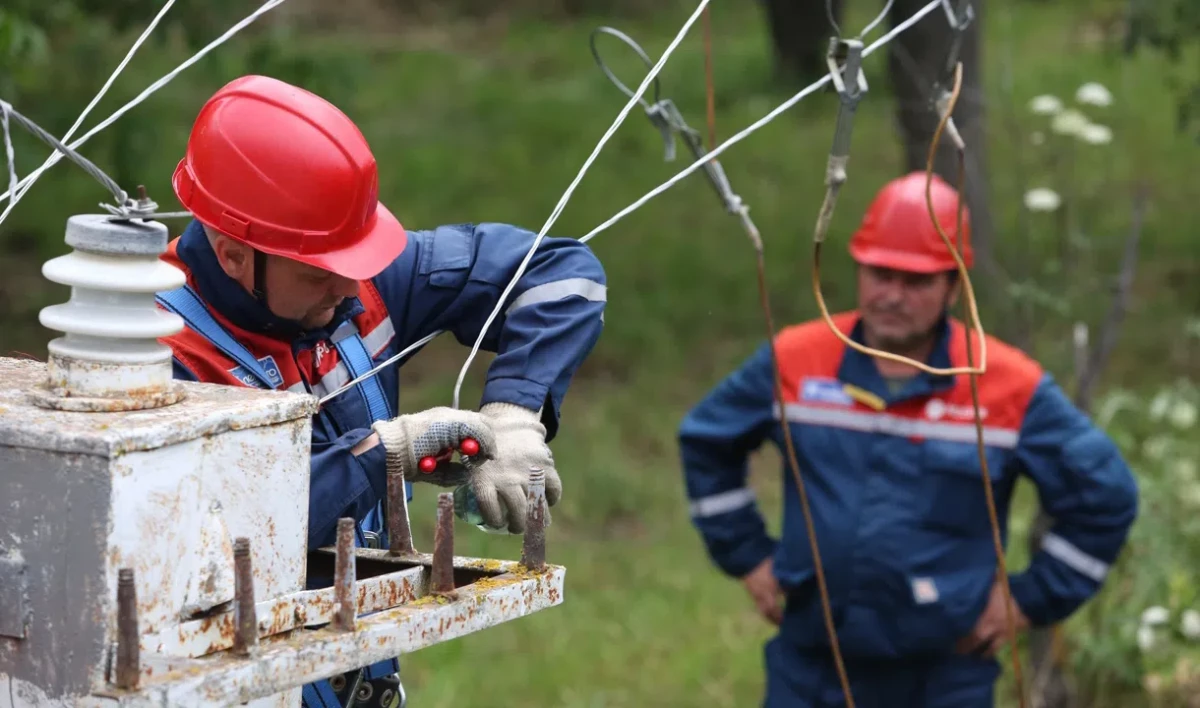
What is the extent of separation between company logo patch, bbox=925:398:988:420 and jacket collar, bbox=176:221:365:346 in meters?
2.20

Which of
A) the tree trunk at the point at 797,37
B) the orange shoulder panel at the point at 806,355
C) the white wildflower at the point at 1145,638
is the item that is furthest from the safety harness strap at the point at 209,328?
the tree trunk at the point at 797,37

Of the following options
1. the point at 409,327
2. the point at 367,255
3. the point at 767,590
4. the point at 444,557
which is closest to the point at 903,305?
the point at 767,590

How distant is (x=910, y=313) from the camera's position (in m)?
4.48

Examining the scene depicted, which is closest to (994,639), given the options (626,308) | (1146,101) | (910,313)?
(910,313)

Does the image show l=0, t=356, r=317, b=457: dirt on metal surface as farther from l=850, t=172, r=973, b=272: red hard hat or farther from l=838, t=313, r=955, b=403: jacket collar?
l=850, t=172, r=973, b=272: red hard hat

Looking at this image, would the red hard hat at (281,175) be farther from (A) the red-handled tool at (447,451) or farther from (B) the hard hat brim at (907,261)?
(B) the hard hat brim at (907,261)

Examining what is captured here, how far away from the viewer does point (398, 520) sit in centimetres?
236

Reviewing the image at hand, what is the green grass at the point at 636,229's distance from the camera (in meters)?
6.42

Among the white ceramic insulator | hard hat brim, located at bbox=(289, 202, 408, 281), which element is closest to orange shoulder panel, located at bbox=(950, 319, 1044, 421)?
hard hat brim, located at bbox=(289, 202, 408, 281)

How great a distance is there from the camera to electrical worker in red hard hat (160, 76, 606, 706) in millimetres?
2480

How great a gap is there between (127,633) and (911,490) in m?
2.93

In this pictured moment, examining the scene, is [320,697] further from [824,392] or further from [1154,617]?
[1154,617]

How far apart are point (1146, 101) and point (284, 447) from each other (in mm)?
12433

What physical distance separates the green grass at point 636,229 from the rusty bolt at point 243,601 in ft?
13.1
